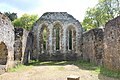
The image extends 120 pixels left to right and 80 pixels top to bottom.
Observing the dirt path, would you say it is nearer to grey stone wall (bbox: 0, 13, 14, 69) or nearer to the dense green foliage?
grey stone wall (bbox: 0, 13, 14, 69)

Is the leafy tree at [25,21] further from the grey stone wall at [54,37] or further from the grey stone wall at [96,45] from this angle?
the grey stone wall at [96,45]

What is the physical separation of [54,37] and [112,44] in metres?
11.0

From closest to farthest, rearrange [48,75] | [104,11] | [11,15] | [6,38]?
[48,75], [6,38], [104,11], [11,15]

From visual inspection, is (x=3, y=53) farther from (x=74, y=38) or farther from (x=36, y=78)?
(x=74, y=38)

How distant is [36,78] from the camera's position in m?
10.3

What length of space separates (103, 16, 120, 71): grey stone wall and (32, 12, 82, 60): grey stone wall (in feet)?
30.9

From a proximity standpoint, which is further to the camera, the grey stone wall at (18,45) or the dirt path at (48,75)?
the grey stone wall at (18,45)

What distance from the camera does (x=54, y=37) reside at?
23125 mm

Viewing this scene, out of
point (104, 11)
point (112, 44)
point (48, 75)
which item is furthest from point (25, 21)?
point (48, 75)

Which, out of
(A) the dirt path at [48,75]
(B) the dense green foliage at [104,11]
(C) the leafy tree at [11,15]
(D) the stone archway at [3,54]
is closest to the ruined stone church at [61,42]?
(D) the stone archway at [3,54]

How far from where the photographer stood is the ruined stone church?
1291 centimetres

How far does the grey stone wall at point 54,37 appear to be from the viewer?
23078 mm

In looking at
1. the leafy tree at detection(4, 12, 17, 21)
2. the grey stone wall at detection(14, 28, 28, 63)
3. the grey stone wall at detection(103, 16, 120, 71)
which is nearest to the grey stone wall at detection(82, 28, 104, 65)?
the grey stone wall at detection(103, 16, 120, 71)

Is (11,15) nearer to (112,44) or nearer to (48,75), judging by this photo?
(112,44)
